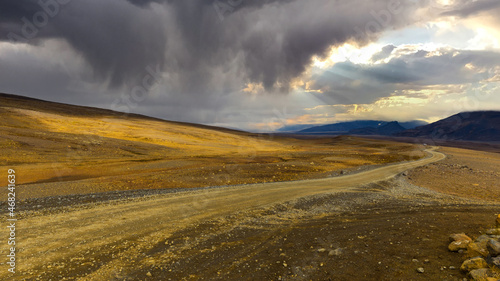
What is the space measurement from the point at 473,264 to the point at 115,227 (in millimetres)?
14214

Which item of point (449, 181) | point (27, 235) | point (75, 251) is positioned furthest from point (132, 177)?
point (449, 181)

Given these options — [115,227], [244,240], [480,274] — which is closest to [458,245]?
[480,274]

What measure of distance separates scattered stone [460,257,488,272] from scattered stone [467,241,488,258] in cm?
59

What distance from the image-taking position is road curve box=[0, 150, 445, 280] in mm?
9117

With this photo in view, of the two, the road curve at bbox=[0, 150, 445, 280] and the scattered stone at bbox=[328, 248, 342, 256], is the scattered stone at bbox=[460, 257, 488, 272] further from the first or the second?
the road curve at bbox=[0, 150, 445, 280]

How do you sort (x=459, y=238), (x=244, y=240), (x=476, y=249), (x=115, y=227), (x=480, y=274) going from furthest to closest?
(x=115, y=227), (x=244, y=240), (x=459, y=238), (x=476, y=249), (x=480, y=274)

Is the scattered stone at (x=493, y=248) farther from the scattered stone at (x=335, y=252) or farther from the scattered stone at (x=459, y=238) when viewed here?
the scattered stone at (x=335, y=252)

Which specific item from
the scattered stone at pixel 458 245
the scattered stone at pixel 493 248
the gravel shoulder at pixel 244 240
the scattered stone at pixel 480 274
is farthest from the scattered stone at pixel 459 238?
the scattered stone at pixel 480 274

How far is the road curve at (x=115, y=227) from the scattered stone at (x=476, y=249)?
11042 millimetres

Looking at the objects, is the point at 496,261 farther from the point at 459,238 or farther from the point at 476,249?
the point at 459,238

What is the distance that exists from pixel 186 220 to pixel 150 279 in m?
5.77

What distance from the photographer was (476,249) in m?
7.64

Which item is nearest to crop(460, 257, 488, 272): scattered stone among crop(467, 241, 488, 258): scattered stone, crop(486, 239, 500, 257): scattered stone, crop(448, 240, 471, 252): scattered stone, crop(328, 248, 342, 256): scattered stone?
crop(486, 239, 500, 257): scattered stone

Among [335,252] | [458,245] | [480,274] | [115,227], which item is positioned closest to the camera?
[480,274]
